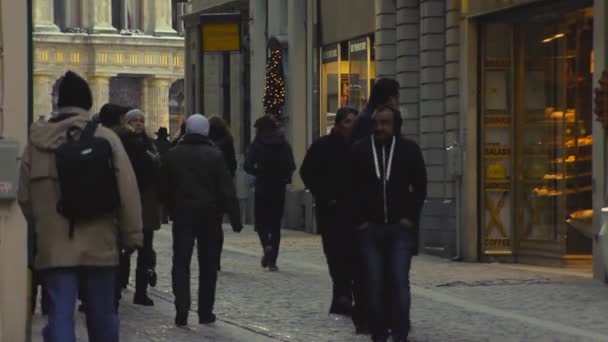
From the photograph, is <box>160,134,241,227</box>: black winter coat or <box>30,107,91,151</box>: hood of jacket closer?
<box>30,107,91,151</box>: hood of jacket

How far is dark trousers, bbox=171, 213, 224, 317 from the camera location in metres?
14.8

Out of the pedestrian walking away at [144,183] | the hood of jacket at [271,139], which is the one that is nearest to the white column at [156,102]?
the hood of jacket at [271,139]

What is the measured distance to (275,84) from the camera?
33.0 metres

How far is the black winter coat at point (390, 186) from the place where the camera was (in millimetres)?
12609

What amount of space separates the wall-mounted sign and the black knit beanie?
2375cm

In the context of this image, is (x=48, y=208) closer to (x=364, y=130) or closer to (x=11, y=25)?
(x=11, y=25)

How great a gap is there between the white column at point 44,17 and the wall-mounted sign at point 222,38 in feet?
86.7

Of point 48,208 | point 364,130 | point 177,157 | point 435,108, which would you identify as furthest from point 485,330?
point 435,108

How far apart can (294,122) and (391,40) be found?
6.08 m

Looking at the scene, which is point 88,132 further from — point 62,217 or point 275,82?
point 275,82

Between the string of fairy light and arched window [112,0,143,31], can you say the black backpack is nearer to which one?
the string of fairy light

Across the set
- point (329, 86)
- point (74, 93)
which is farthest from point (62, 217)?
point (329, 86)

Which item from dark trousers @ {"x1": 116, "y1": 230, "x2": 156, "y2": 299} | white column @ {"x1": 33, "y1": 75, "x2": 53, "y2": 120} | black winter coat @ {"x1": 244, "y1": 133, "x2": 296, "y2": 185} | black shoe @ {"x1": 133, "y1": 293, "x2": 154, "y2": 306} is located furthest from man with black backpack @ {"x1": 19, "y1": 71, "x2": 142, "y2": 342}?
white column @ {"x1": 33, "y1": 75, "x2": 53, "y2": 120}

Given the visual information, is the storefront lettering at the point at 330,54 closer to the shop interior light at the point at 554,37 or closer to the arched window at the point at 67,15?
the shop interior light at the point at 554,37
